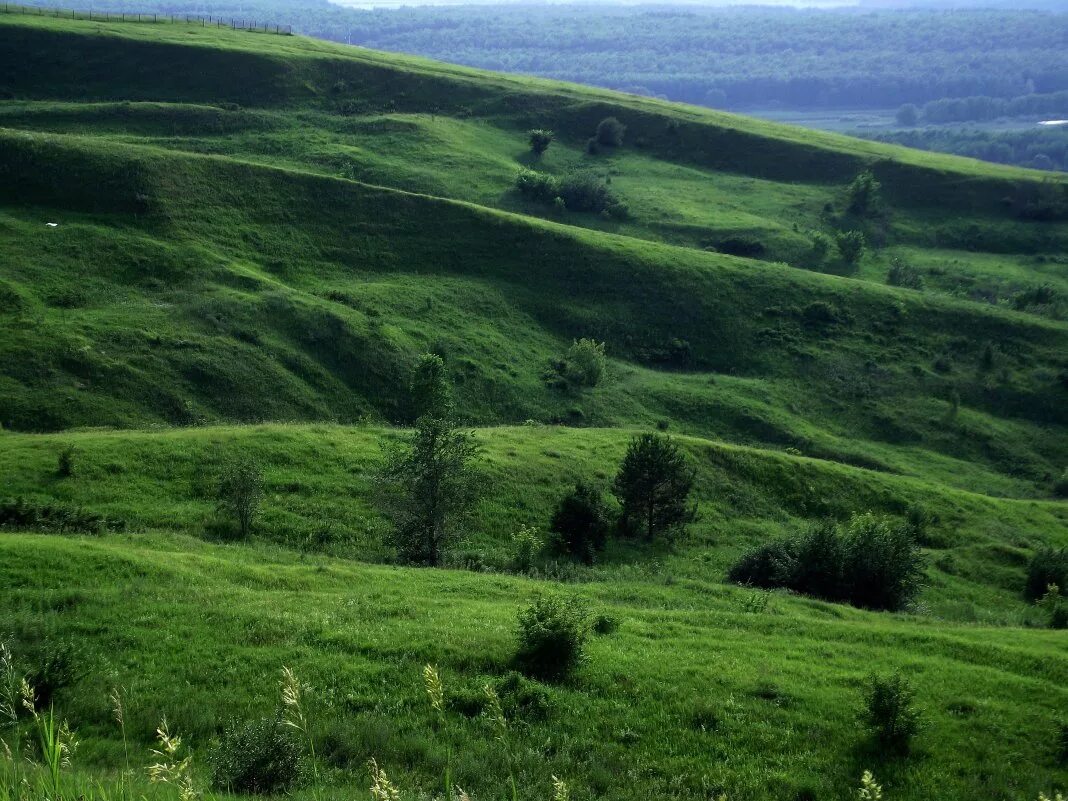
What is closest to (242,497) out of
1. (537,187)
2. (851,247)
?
(537,187)

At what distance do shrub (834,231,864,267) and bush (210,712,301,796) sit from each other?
102896 millimetres

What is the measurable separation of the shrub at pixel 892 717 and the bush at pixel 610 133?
119050 mm

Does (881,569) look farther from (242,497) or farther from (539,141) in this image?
(539,141)

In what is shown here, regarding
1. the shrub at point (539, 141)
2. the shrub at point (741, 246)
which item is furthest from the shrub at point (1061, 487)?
the shrub at point (539, 141)

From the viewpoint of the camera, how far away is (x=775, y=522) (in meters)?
50.8

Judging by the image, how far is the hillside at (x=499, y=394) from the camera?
19516 mm

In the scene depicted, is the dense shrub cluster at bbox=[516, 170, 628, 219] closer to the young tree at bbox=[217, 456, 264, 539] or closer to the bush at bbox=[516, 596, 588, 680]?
the young tree at bbox=[217, 456, 264, 539]

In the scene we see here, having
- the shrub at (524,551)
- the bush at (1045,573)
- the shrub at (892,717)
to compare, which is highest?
the shrub at (892,717)

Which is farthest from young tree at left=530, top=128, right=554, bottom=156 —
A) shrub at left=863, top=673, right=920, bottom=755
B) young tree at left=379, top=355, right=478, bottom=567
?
shrub at left=863, top=673, right=920, bottom=755

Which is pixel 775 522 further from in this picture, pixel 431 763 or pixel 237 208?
pixel 237 208

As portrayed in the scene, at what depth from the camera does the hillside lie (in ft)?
64.0

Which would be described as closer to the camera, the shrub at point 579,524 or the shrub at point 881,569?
the shrub at point 881,569

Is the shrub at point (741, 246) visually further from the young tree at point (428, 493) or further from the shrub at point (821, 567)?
the young tree at point (428, 493)

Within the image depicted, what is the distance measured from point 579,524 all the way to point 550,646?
22250mm
